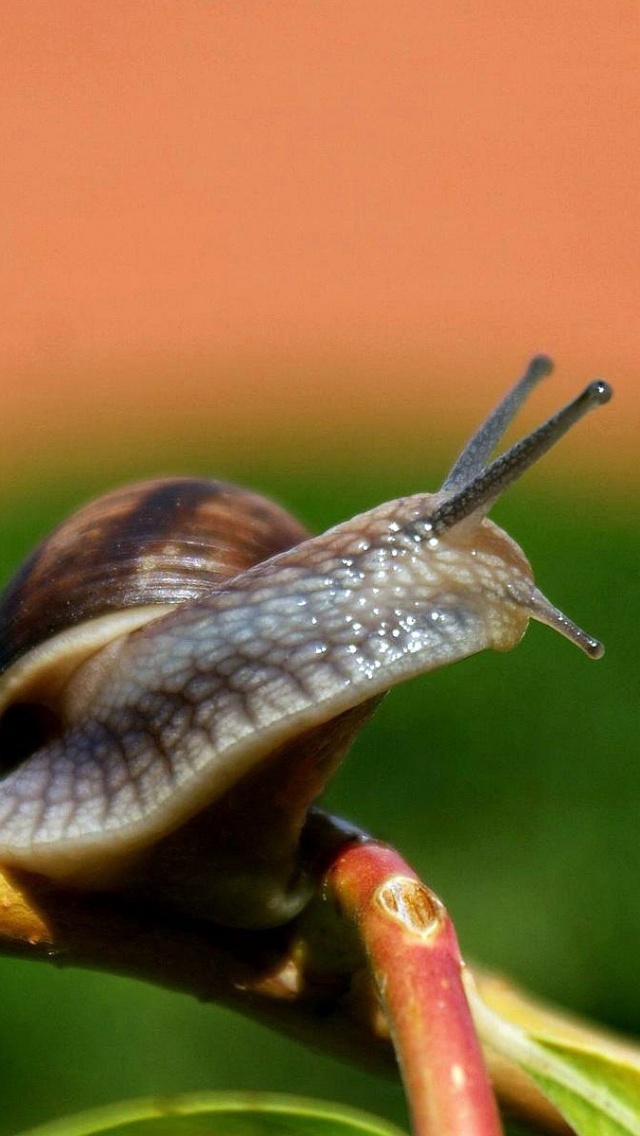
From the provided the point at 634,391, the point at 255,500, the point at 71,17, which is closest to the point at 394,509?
the point at 255,500

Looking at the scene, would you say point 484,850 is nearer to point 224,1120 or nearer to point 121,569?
point 121,569

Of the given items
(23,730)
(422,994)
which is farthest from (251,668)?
(422,994)

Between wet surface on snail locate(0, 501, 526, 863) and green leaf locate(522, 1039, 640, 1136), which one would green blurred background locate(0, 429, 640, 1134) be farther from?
green leaf locate(522, 1039, 640, 1136)

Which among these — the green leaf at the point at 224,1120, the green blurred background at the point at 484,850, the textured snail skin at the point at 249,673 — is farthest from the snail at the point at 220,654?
the green blurred background at the point at 484,850

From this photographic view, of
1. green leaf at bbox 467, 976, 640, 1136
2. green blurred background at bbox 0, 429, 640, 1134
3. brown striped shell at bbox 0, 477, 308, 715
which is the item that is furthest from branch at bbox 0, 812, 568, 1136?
green blurred background at bbox 0, 429, 640, 1134

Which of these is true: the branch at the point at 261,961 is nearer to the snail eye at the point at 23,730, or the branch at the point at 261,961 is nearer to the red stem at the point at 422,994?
the red stem at the point at 422,994

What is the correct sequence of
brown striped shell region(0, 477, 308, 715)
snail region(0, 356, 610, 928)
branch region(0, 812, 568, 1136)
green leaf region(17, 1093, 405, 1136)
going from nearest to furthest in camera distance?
green leaf region(17, 1093, 405, 1136) → branch region(0, 812, 568, 1136) → snail region(0, 356, 610, 928) → brown striped shell region(0, 477, 308, 715)
